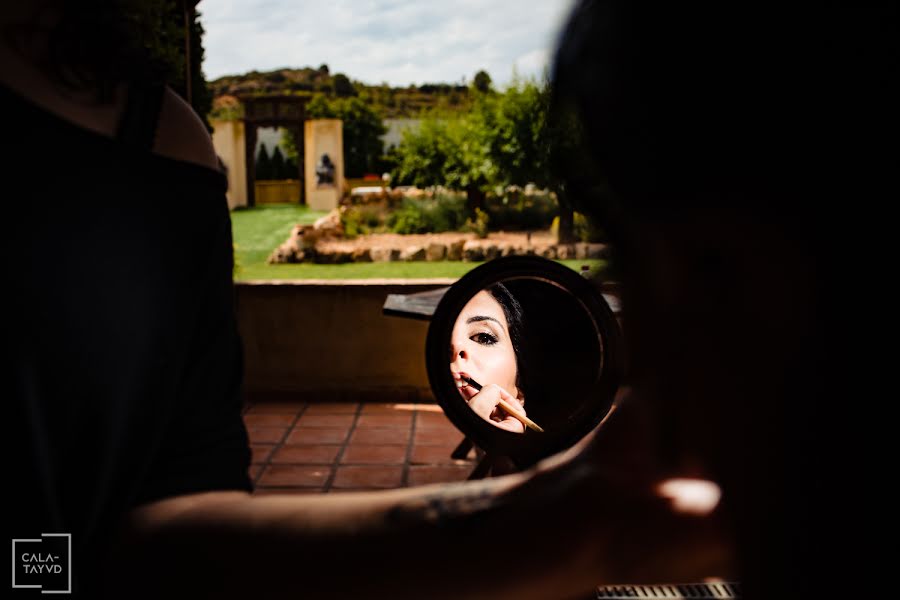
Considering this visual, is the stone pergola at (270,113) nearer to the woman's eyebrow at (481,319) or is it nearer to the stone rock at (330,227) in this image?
the stone rock at (330,227)

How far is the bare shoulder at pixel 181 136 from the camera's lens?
728 mm

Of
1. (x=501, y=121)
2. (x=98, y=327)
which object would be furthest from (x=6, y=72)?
(x=501, y=121)

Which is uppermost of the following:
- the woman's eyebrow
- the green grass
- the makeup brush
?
the woman's eyebrow

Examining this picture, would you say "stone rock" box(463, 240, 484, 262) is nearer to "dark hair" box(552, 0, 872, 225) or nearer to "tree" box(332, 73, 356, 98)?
"dark hair" box(552, 0, 872, 225)

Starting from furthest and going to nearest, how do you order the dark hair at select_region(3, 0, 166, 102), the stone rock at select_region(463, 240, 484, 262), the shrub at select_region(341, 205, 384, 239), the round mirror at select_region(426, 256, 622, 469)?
the shrub at select_region(341, 205, 384, 239) < the stone rock at select_region(463, 240, 484, 262) < the round mirror at select_region(426, 256, 622, 469) < the dark hair at select_region(3, 0, 166, 102)

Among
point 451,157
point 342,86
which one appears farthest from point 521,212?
point 342,86

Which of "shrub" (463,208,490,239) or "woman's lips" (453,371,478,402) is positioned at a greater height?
"shrub" (463,208,490,239)

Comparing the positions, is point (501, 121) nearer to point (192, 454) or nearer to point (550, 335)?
point (550, 335)

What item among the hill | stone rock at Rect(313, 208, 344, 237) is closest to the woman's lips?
stone rock at Rect(313, 208, 344, 237)

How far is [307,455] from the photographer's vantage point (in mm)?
3848

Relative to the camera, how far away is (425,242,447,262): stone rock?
10602 mm

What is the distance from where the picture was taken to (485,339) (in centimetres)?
213

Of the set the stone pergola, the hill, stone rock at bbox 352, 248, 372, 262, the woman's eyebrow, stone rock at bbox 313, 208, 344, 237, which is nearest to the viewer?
the woman's eyebrow

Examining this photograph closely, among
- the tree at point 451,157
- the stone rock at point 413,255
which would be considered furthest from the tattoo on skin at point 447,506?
the tree at point 451,157
